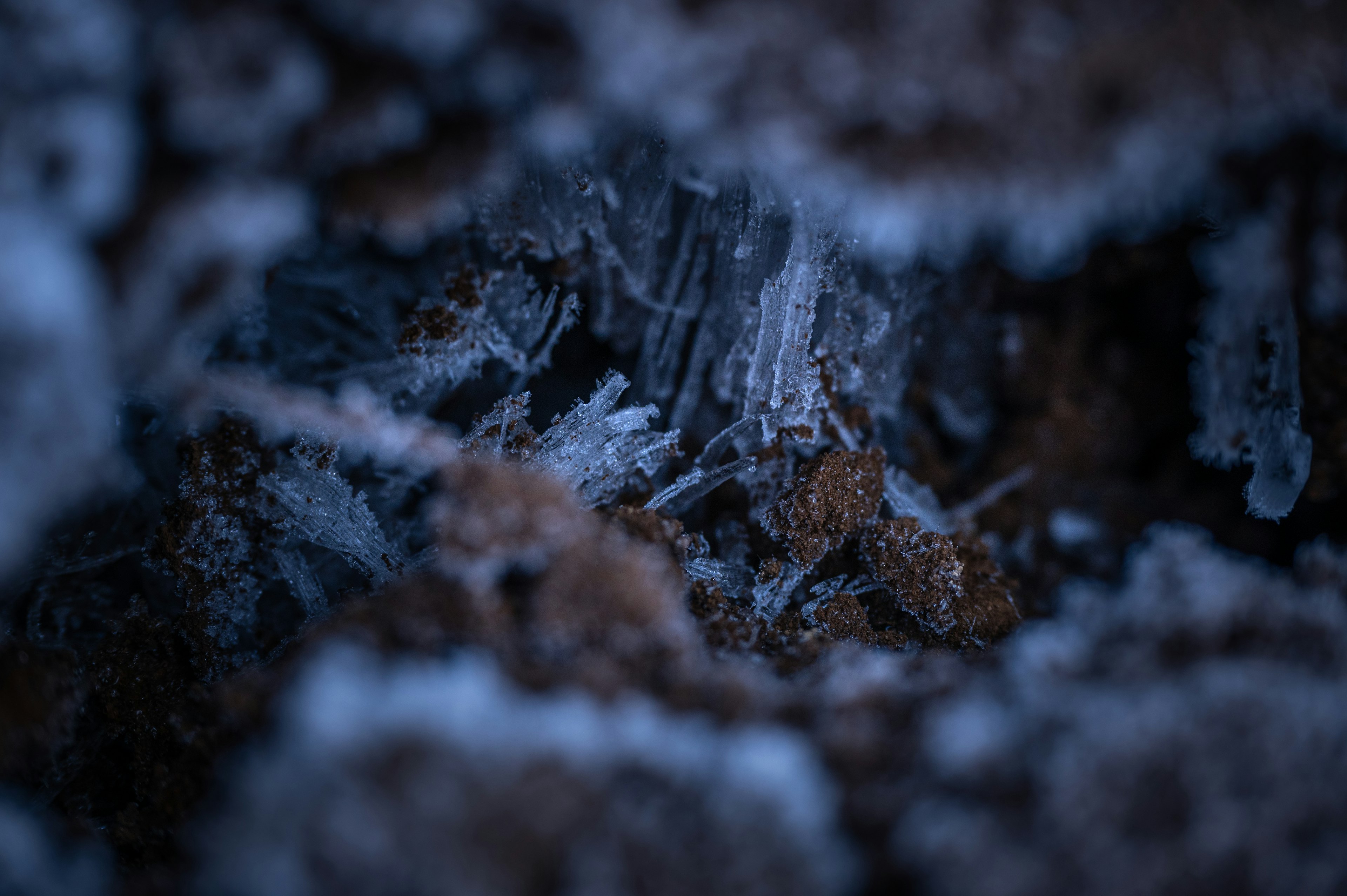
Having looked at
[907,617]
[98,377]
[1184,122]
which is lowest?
[907,617]

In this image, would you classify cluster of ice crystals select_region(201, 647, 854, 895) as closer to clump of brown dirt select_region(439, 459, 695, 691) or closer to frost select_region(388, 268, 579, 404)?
clump of brown dirt select_region(439, 459, 695, 691)

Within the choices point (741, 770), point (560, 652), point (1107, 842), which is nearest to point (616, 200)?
point (560, 652)

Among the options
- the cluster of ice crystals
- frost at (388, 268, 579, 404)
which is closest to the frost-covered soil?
the cluster of ice crystals

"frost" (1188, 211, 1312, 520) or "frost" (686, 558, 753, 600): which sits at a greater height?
"frost" (1188, 211, 1312, 520)

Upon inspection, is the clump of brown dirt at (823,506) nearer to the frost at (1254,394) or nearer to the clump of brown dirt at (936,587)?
the clump of brown dirt at (936,587)

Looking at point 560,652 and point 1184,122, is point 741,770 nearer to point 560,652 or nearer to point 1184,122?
point 560,652

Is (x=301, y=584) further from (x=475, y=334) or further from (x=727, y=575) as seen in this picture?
(x=727, y=575)
